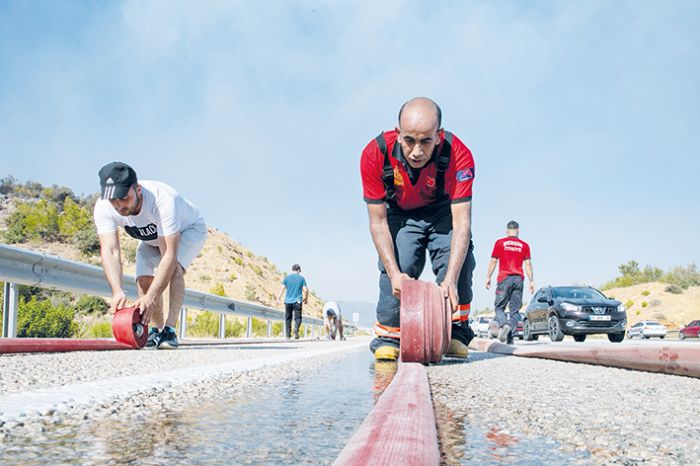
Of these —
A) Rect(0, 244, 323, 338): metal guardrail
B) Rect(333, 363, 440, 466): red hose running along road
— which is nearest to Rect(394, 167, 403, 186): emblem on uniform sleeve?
Rect(333, 363, 440, 466): red hose running along road

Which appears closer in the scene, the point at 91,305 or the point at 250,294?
the point at 91,305

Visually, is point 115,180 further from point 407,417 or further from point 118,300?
point 407,417

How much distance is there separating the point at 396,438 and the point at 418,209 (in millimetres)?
4161

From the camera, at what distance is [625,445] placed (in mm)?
1724

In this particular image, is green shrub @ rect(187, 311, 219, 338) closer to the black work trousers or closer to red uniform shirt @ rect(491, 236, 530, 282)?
the black work trousers

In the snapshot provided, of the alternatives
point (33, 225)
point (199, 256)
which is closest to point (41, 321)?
point (33, 225)

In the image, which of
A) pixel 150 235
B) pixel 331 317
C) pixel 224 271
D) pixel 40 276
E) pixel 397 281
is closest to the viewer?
pixel 397 281

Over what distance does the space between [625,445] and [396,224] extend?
3.86 m

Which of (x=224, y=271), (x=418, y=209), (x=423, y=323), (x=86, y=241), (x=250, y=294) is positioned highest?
(x=86, y=241)

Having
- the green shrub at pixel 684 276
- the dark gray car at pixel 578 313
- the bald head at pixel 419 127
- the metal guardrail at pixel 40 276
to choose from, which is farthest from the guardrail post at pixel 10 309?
the green shrub at pixel 684 276

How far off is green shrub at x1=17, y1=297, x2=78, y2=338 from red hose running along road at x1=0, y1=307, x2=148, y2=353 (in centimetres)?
625

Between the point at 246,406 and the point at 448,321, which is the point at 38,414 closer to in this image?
the point at 246,406

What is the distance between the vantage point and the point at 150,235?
6.23 meters

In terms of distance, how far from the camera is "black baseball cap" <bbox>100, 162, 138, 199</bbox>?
17.9 ft
